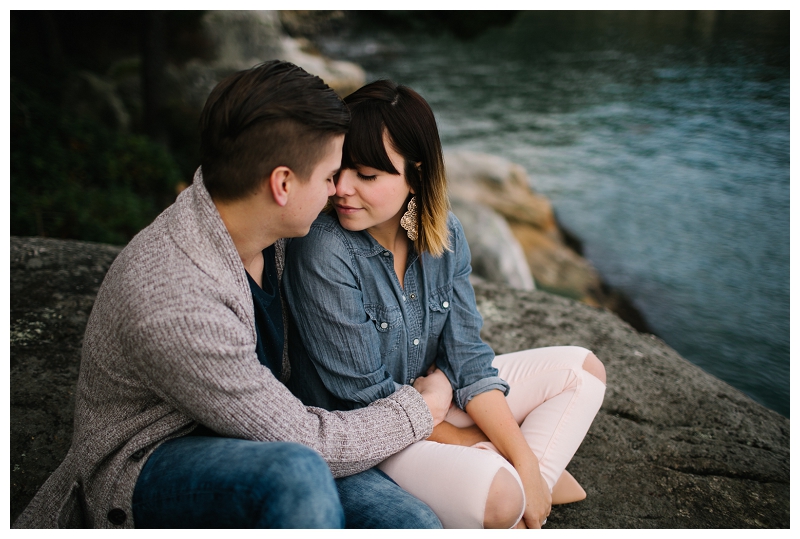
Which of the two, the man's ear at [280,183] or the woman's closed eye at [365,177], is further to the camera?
the woman's closed eye at [365,177]

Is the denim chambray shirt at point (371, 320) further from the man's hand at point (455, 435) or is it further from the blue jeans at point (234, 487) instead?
the blue jeans at point (234, 487)

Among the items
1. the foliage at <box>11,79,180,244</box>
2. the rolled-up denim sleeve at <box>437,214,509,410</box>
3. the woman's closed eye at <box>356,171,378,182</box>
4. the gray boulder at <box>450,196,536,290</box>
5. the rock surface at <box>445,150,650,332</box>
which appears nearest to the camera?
the woman's closed eye at <box>356,171,378,182</box>

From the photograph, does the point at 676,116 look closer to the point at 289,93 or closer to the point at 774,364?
the point at 774,364

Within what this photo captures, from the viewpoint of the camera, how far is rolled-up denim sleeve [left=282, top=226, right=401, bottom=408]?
193cm

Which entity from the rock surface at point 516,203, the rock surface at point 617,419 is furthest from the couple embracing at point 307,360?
the rock surface at point 516,203

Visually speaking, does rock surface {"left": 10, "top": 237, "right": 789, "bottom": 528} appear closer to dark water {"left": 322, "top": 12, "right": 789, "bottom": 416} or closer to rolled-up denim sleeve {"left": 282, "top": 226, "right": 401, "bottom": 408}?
rolled-up denim sleeve {"left": 282, "top": 226, "right": 401, "bottom": 408}

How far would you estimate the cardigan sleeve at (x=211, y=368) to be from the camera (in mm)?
1430

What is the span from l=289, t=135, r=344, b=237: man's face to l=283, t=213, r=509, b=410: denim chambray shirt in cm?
25

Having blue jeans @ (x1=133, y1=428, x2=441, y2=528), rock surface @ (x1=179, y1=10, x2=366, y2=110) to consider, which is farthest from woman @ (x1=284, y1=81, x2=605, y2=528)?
rock surface @ (x1=179, y1=10, x2=366, y2=110)

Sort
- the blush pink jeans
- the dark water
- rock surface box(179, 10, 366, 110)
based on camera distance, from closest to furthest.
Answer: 1. the blush pink jeans
2. the dark water
3. rock surface box(179, 10, 366, 110)

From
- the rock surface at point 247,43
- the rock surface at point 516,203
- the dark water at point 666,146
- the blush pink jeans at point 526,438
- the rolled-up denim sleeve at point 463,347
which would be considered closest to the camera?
the blush pink jeans at point 526,438

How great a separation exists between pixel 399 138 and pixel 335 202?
294 millimetres

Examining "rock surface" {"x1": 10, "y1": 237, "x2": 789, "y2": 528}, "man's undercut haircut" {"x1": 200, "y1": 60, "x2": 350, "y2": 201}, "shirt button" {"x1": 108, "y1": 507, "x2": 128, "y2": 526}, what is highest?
"man's undercut haircut" {"x1": 200, "y1": 60, "x2": 350, "y2": 201}

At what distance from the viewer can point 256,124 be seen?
1.55m
